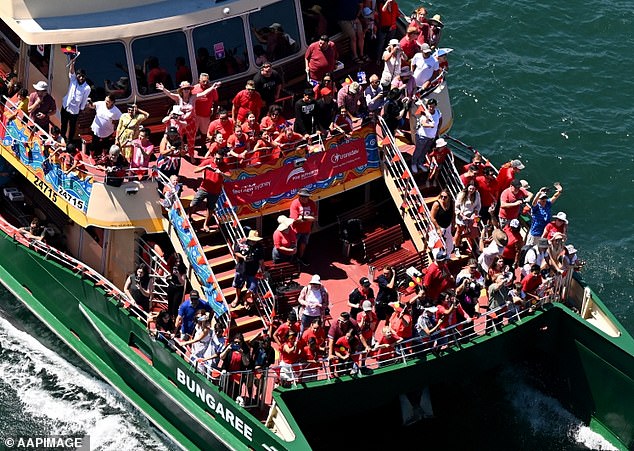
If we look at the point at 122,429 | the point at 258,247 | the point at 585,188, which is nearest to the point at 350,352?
the point at 258,247

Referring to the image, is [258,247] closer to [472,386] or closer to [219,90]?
[219,90]

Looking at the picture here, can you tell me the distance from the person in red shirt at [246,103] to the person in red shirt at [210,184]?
3.53 ft

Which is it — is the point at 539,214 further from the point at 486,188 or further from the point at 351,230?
the point at 351,230

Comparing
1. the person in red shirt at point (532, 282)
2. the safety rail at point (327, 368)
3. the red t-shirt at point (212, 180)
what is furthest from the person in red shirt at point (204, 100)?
the person in red shirt at point (532, 282)

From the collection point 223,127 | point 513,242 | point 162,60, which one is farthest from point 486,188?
point 162,60

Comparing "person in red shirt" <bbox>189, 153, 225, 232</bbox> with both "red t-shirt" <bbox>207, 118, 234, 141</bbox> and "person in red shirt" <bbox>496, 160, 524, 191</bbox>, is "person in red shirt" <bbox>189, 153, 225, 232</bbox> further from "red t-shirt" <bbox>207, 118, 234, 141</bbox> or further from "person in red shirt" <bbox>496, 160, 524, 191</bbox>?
"person in red shirt" <bbox>496, 160, 524, 191</bbox>

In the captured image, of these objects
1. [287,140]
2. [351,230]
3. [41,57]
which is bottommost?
[351,230]

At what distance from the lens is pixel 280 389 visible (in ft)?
71.6

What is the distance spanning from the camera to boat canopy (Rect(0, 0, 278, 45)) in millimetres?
23625

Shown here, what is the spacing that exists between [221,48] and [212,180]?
2.93 metres

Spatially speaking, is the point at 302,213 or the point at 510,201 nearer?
the point at 302,213

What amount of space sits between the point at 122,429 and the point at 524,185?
8492mm

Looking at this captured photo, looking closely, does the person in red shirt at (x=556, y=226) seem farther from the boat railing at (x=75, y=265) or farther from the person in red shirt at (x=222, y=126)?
the boat railing at (x=75, y=265)

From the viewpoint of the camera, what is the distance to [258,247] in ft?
75.3
